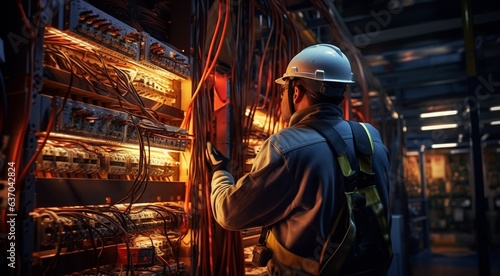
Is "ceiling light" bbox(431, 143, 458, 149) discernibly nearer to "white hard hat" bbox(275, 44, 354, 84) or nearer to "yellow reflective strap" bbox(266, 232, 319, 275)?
"white hard hat" bbox(275, 44, 354, 84)

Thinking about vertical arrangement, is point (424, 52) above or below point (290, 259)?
above

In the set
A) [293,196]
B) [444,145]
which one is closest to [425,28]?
[293,196]

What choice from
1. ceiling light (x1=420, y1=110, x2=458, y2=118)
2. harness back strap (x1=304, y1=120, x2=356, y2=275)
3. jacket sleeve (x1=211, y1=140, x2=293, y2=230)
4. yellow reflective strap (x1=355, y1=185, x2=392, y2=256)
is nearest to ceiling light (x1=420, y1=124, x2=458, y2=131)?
ceiling light (x1=420, y1=110, x2=458, y2=118)

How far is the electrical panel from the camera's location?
1.38 metres

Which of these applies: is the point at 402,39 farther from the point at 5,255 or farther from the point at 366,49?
the point at 5,255

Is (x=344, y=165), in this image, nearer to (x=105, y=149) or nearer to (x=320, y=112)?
(x=320, y=112)

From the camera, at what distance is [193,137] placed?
2043mm

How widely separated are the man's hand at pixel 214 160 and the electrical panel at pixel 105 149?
0.13 m

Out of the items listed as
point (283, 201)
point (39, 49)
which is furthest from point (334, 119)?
point (39, 49)

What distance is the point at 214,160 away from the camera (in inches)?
76.6

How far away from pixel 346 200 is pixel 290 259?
1.04ft

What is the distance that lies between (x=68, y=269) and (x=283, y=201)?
0.80m

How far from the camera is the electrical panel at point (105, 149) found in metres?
1.38

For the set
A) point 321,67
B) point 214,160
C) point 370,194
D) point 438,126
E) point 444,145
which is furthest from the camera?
point 444,145
